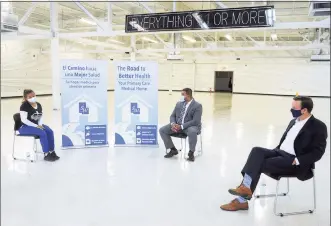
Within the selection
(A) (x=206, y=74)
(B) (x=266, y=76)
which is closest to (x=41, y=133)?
(B) (x=266, y=76)

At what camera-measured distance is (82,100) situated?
520 cm

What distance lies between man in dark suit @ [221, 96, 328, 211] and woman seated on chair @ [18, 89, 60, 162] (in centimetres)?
288

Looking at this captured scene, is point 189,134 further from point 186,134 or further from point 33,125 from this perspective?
point 33,125

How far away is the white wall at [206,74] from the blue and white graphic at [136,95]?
10.9m

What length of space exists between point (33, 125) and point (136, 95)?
5.86 feet

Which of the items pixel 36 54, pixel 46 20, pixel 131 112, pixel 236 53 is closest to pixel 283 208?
pixel 131 112

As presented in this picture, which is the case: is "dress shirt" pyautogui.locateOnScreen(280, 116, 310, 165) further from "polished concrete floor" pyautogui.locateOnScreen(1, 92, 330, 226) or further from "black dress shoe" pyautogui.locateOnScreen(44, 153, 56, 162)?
"black dress shoe" pyautogui.locateOnScreen(44, 153, 56, 162)

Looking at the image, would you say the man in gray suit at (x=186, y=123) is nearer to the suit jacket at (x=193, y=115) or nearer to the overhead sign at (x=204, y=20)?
the suit jacket at (x=193, y=115)

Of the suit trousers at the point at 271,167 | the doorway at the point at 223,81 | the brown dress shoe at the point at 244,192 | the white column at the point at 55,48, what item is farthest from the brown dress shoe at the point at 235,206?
the doorway at the point at 223,81

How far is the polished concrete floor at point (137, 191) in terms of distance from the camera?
280cm

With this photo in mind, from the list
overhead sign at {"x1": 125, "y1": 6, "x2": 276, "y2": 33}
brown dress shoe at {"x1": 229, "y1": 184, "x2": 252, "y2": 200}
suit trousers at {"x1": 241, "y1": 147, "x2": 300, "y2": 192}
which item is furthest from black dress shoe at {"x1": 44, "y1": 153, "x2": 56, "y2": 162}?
overhead sign at {"x1": 125, "y1": 6, "x2": 276, "y2": 33}

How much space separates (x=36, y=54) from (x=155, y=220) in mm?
16444

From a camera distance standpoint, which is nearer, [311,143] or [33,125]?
[311,143]

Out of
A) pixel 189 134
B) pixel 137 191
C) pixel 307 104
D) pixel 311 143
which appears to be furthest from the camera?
pixel 189 134
